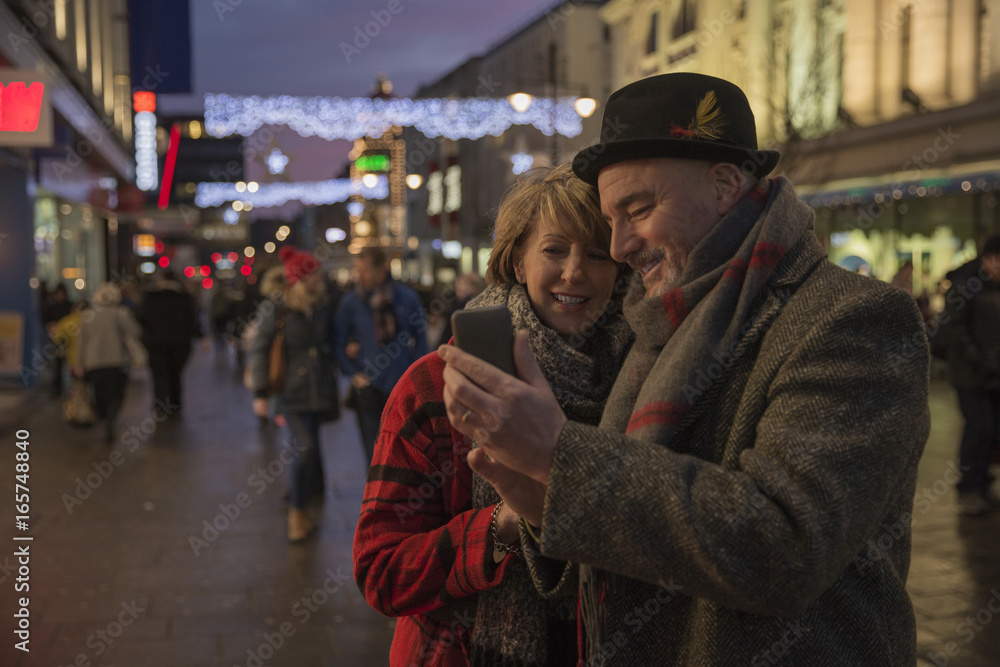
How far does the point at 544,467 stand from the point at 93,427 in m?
11.9

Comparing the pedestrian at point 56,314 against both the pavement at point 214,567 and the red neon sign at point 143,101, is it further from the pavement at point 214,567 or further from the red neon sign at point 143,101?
the red neon sign at point 143,101

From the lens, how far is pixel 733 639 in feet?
4.56

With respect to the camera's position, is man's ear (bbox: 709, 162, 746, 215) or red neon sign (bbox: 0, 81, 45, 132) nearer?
man's ear (bbox: 709, 162, 746, 215)

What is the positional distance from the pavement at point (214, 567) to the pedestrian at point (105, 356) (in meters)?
0.70

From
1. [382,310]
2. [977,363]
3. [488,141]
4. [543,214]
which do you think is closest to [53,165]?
[382,310]

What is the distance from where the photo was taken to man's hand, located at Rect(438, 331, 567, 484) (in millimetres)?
1240

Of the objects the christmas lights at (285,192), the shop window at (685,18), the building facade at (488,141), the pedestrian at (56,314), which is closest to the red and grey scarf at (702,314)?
the pedestrian at (56,314)

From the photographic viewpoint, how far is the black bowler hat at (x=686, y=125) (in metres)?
1.50

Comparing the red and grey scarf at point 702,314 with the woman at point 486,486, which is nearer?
the red and grey scarf at point 702,314

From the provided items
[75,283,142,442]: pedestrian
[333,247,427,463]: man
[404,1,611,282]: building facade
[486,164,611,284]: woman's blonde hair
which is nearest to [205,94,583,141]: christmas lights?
[75,283,142,442]: pedestrian

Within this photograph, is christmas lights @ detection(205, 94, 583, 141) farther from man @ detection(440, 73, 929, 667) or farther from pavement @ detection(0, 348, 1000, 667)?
man @ detection(440, 73, 929, 667)

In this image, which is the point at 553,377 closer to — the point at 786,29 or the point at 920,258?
the point at 920,258

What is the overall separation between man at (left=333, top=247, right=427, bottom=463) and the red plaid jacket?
5301mm

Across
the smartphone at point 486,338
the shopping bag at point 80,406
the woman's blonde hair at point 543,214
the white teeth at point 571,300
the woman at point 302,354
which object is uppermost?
the woman's blonde hair at point 543,214
